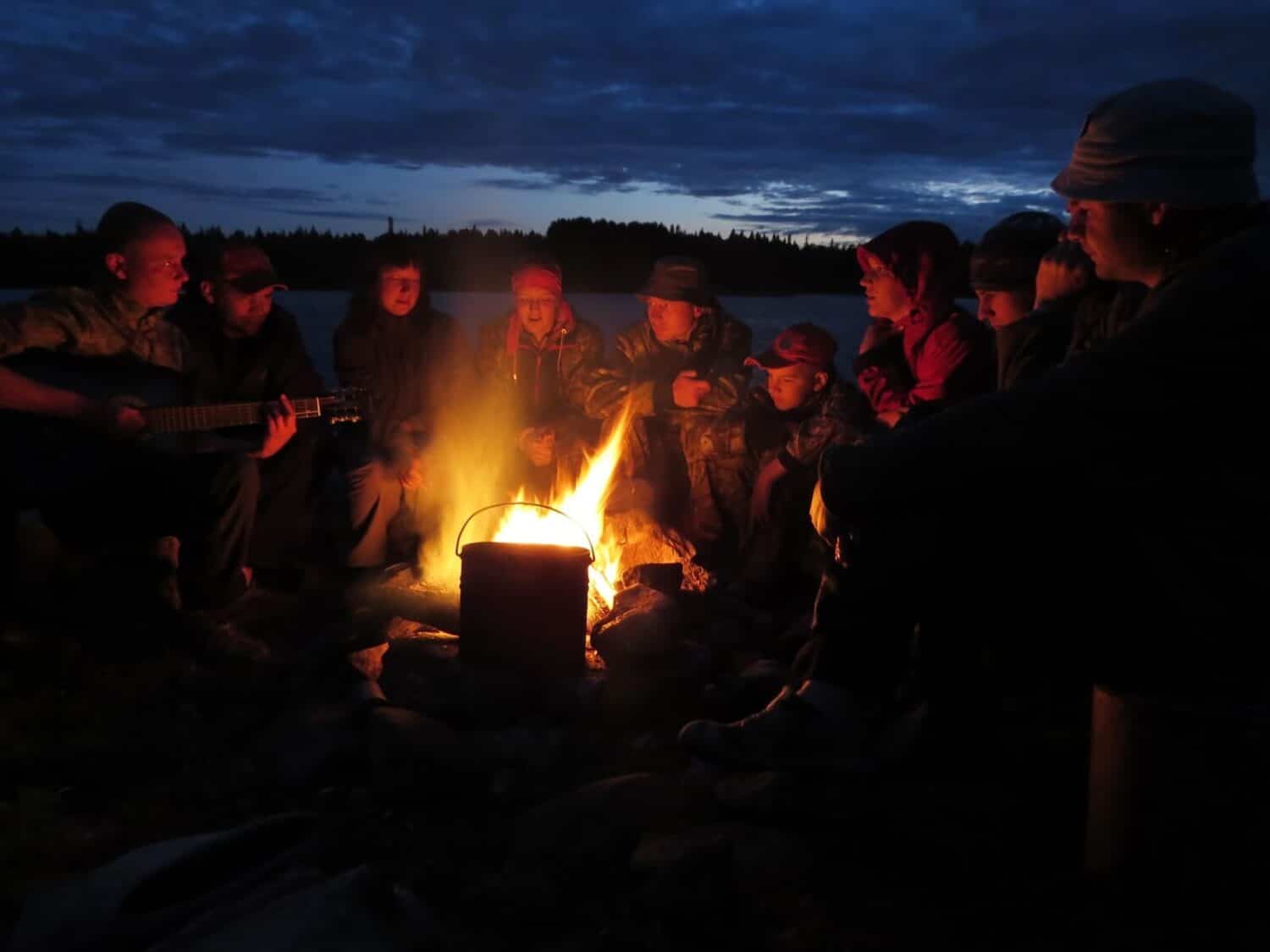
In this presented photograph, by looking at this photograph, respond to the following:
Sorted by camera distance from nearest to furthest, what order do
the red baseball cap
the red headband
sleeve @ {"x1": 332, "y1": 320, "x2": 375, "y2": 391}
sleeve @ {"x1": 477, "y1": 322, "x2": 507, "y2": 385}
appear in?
the red baseball cap
sleeve @ {"x1": 332, "y1": 320, "x2": 375, "y2": 391}
the red headband
sleeve @ {"x1": 477, "y1": 322, "x2": 507, "y2": 385}

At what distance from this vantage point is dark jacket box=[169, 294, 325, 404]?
6.18 m

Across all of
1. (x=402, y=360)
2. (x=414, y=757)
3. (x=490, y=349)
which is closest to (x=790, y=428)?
(x=490, y=349)

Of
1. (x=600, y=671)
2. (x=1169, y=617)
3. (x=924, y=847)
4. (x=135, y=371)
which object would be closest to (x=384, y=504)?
(x=135, y=371)

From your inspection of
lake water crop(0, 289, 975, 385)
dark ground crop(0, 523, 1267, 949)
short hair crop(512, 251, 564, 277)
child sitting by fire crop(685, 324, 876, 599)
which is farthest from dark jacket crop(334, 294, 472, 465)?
dark ground crop(0, 523, 1267, 949)

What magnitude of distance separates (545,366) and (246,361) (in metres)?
1.95

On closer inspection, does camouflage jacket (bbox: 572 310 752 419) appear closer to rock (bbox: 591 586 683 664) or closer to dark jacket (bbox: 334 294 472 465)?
dark jacket (bbox: 334 294 472 465)

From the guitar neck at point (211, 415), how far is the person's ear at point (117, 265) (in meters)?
0.68

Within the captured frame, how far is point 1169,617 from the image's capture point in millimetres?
2473

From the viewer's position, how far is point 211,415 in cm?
568

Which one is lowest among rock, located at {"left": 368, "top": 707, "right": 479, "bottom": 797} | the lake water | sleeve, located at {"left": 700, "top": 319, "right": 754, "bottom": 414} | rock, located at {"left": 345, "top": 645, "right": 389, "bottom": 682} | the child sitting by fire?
rock, located at {"left": 368, "top": 707, "right": 479, "bottom": 797}

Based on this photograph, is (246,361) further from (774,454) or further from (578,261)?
(578,261)

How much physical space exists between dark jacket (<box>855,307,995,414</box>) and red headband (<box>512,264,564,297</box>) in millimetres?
2450

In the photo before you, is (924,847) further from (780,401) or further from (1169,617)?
(780,401)

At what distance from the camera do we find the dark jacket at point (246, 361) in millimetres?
6176
